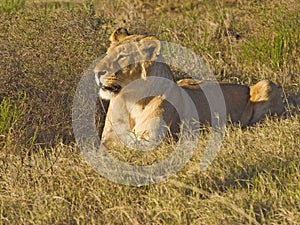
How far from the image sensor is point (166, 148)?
5.19 m

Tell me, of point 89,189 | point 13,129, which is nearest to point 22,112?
point 13,129

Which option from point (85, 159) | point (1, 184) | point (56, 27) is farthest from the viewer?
point (56, 27)

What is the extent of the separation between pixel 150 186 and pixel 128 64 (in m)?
1.52

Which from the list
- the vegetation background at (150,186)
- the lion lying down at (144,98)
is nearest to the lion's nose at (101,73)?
the lion lying down at (144,98)

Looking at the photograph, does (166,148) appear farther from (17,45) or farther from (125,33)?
(17,45)

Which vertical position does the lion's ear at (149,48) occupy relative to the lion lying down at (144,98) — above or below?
above

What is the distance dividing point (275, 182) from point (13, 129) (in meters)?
2.24

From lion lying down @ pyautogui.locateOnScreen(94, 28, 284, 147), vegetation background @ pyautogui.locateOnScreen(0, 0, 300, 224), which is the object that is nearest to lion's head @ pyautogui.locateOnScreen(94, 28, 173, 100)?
lion lying down @ pyautogui.locateOnScreen(94, 28, 284, 147)

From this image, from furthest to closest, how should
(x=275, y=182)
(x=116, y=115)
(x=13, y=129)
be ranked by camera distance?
(x=116, y=115)
(x=13, y=129)
(x=275, y=182)

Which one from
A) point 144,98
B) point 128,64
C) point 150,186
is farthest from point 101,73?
point 150,186

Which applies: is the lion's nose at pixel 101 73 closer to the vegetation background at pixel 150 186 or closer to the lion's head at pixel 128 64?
the lion's head at pixel 128 64

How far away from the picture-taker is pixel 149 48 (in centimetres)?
571

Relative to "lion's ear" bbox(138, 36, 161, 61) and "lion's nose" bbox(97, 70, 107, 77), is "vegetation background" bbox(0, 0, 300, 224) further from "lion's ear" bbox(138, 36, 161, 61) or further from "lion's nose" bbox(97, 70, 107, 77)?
"lion's ear" bbox(138, 36, 161, 61)

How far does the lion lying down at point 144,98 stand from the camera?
5.72 m
